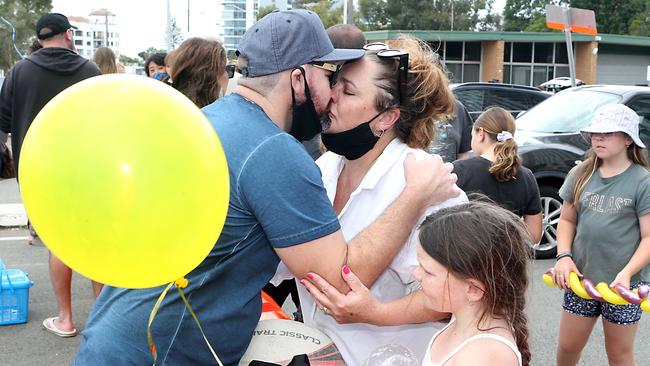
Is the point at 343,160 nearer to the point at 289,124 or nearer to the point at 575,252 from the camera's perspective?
the point at 289,124

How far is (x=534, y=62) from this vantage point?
129 feet

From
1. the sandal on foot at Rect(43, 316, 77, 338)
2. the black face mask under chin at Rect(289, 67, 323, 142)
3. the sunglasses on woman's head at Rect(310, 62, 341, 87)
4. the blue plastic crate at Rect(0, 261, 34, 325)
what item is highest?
the sunglasses on woman's head at Rect(310, 62, 341, 87)

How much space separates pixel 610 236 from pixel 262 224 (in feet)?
8.18

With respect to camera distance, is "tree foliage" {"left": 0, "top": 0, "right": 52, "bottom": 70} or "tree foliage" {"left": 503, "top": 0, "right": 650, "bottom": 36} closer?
"tree foliage" {"left": 0, "top": 0, "right": 52, "bottom": 70}

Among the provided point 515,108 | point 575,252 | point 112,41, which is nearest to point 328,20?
point 515,108

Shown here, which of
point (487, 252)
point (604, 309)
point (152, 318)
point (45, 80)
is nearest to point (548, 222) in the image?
point (604, 309)

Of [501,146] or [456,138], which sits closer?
[501,146]

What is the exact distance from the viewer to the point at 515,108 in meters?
12.8

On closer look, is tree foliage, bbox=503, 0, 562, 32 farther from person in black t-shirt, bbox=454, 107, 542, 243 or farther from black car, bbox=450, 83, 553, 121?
person in black t-shirt, bbox=454, 107, 542, 243

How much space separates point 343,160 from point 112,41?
169 m

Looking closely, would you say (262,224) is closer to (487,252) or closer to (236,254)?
(236,254)

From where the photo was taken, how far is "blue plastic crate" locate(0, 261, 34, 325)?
490 centimetres

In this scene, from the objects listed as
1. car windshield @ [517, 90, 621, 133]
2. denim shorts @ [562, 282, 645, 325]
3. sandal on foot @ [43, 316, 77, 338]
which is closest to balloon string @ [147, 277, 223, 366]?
denim shorts @ [562, 282, 645, 325]

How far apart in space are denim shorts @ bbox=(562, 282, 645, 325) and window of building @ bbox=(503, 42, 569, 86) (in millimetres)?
36504
